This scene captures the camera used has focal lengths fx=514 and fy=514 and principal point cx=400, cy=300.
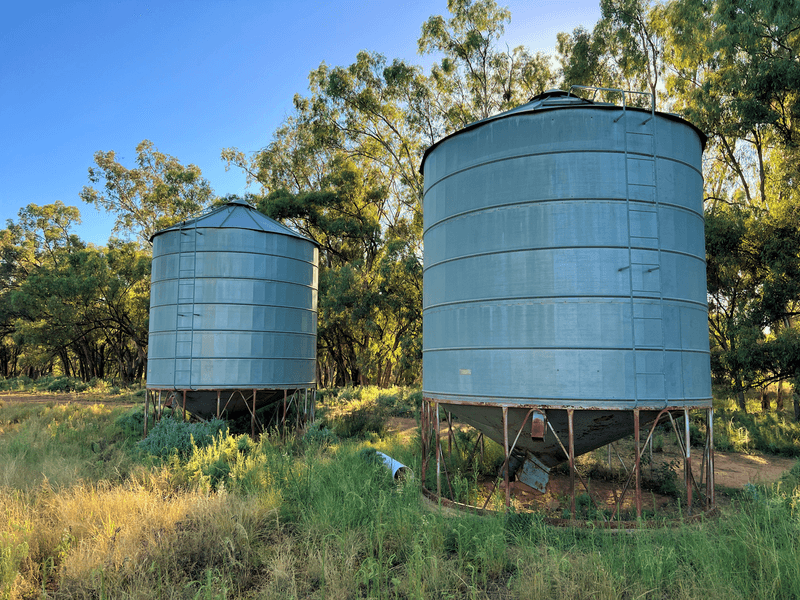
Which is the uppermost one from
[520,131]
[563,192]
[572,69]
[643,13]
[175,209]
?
[643,13]

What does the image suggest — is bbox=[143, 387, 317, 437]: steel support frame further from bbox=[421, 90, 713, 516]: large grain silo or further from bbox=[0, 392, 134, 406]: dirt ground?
bbox=[0, 392, 134, 406]: dirt ground

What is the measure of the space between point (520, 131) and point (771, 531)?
22.8ft

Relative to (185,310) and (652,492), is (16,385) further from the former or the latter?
(652,492)

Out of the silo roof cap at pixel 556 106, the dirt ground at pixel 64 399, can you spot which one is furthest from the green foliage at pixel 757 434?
the dirt ground at pixel 64 399

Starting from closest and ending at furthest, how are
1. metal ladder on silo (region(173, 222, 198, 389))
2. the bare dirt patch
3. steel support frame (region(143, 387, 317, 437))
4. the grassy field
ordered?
the grassy field → the bare dirt patch → metal ladder on silo (region(173, 222, 198, 389)) → steel support frame (region(143, 387, 317, 437))

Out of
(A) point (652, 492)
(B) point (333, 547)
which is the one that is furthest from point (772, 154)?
(B) point (333, 547)

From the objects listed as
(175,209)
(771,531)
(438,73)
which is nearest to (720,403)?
(771,531)

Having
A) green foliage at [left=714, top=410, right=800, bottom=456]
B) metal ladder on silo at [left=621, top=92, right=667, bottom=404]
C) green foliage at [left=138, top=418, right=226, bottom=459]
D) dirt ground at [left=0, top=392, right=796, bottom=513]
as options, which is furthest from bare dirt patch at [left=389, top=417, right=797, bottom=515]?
green foliage at [left=138, top=418, right=226, bottom=459]

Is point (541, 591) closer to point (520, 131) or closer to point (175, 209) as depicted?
point (520, 131)

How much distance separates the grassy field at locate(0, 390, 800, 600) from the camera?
5.59m

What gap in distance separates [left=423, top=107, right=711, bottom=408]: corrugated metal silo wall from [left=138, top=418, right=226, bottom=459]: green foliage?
751cm

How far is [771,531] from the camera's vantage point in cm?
672

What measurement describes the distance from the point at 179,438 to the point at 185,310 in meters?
3.84

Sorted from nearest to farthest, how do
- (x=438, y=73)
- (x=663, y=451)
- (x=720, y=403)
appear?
1. (x=663, y=451)
2. (x=720, y=403)
3. (x=438, y=73)
